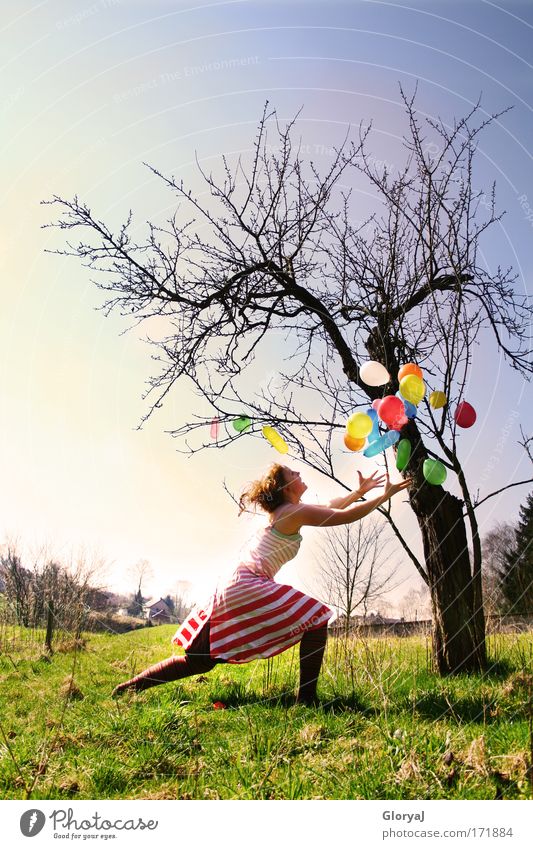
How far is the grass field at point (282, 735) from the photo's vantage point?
228 cm

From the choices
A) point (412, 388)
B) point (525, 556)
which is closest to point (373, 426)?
point (412, 388)

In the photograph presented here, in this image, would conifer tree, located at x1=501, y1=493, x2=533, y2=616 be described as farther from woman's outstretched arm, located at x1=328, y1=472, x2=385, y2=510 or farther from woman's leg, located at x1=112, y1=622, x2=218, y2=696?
woman's leg, located at x1=112, y1=622, x2=218, y2=696

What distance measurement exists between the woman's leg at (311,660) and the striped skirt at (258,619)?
2.0 inches

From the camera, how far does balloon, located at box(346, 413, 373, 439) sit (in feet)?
10.9

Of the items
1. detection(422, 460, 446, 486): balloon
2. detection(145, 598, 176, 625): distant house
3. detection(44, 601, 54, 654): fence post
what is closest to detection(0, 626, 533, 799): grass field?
detection(145, 598, 176, 625): distant house

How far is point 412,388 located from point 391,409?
17 cm

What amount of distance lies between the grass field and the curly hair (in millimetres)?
970

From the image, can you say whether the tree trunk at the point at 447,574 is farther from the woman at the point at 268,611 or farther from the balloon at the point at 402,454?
the woman at the point at 268,611

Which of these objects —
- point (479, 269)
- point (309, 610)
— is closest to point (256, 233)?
point (479, 269)

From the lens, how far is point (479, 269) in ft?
14.7

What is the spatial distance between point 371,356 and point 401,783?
9.39 feet

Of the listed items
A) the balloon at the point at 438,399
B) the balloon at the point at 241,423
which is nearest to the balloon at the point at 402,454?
the balloon at the point at 438,399
